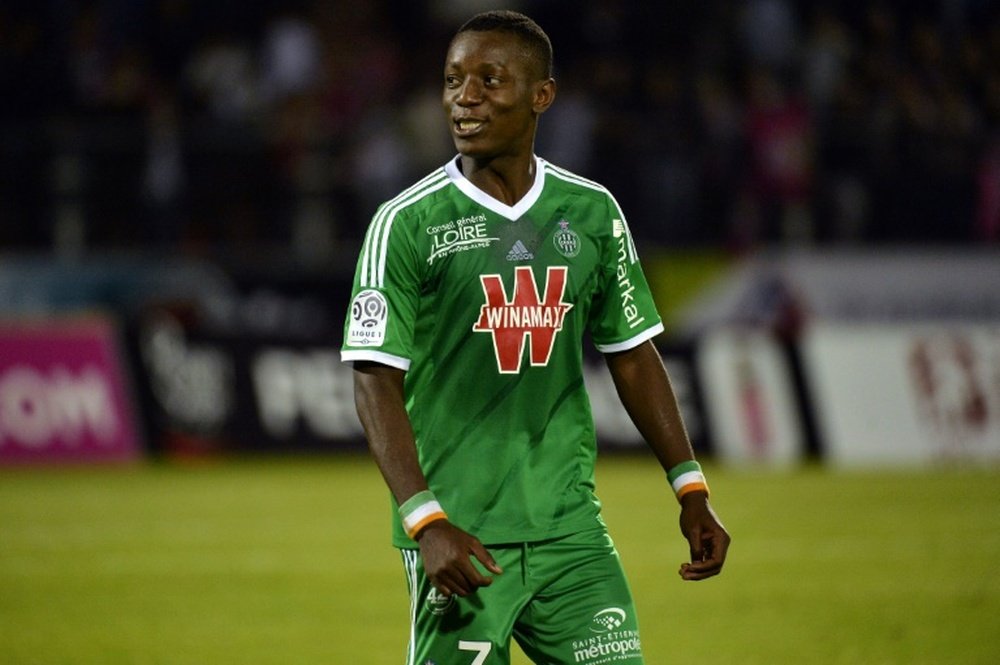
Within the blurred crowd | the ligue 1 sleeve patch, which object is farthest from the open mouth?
the blurred crowd

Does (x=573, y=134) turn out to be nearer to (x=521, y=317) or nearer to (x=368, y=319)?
(x=521, y=317)

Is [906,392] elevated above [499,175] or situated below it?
below

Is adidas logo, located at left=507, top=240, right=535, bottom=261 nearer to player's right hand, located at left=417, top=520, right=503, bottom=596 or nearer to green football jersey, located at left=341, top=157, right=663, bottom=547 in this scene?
green football jersey, located at left=341, top=157, right=663, bottom=547

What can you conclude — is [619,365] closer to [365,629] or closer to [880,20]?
[365,629]

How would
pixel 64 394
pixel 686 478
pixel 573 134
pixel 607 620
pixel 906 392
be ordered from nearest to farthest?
1. pixel 607 620
2. pixel 686 478
3. pixel 906 392
4. pixel 64 394
5. pixel 573 134

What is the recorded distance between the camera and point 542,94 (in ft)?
14.6

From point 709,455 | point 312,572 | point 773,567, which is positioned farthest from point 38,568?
point 709,455

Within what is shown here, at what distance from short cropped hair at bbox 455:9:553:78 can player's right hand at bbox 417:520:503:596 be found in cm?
122

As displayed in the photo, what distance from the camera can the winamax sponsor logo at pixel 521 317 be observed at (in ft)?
14.4

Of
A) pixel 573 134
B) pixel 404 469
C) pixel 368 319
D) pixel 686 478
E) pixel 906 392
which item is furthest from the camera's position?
pixel 573 134

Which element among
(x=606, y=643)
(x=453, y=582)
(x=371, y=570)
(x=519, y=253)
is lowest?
(x=371, y=570)

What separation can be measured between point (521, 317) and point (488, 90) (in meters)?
0.58

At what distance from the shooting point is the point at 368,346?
13.9 ft

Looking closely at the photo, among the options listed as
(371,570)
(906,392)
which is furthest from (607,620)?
(906,392)
